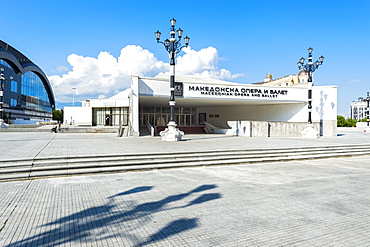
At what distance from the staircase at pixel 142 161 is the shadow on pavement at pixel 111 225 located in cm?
384

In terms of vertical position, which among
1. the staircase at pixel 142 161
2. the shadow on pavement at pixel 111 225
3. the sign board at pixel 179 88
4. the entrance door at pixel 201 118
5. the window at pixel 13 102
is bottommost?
the shadow on pavement at pixel 111 225

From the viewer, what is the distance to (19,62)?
76812mm

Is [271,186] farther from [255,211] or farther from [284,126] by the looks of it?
[284,126]

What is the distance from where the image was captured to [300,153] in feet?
44.4

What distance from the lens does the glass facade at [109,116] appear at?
47219mm

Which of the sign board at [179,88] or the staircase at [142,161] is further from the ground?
the sign board at [179,88]

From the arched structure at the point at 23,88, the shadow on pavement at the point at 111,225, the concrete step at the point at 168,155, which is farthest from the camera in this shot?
the arched structure at the point at 23,88

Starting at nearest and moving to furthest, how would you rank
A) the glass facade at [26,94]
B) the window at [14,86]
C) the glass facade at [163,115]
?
the glass facade at [163,115] < the glass facade at [26,94] < the window at [14,86]

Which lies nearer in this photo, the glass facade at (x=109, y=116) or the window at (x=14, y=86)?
the glass facade at (x=109, y=116)

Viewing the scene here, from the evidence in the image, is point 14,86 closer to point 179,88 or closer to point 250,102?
point 179,88

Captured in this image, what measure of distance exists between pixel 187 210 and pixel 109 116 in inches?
1779

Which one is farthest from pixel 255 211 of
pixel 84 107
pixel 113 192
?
pixel 84 107

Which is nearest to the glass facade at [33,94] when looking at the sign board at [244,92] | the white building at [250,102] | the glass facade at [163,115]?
the glass facade at [163,115]

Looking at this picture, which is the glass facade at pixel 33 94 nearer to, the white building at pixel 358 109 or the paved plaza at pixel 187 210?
the paved plaza at pixel 187 210
